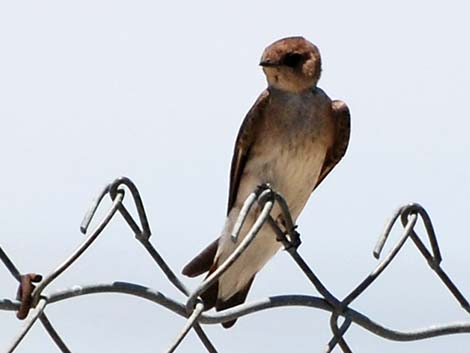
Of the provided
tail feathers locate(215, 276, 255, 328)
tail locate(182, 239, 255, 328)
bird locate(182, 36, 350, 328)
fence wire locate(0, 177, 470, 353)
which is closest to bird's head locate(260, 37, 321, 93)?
bird locate(182, 36, 350, 328)

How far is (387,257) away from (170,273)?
→ 0.51m

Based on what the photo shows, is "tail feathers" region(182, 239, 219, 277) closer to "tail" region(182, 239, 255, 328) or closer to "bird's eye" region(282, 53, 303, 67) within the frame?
"tail" region(182, 239, 255, 328)

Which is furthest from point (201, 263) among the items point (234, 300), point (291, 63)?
point (291, 63)

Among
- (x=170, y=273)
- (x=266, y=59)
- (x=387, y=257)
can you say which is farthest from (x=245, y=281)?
A: (x=170, y=273)

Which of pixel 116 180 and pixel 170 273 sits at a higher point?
pixel 116 180

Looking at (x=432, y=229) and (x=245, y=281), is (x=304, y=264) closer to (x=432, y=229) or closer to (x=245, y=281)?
(x=432, y=229)

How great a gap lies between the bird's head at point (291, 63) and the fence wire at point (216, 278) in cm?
210

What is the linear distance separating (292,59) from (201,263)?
1.44 meters

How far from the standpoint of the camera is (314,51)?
4926 millimetres

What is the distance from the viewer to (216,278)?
2273 mm

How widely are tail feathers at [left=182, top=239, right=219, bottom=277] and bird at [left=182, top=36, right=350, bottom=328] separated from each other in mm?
910

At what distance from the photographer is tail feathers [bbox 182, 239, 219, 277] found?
3.57m

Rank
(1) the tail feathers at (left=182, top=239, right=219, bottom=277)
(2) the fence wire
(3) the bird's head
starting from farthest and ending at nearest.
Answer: (3) the bird's head → (1) the tail feathers at (left=182, top=239, right=219, bottom=277) → (2) the fence wire

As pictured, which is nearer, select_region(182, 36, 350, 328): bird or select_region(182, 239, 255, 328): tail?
select_region(182, 239, 255, 328): tail
